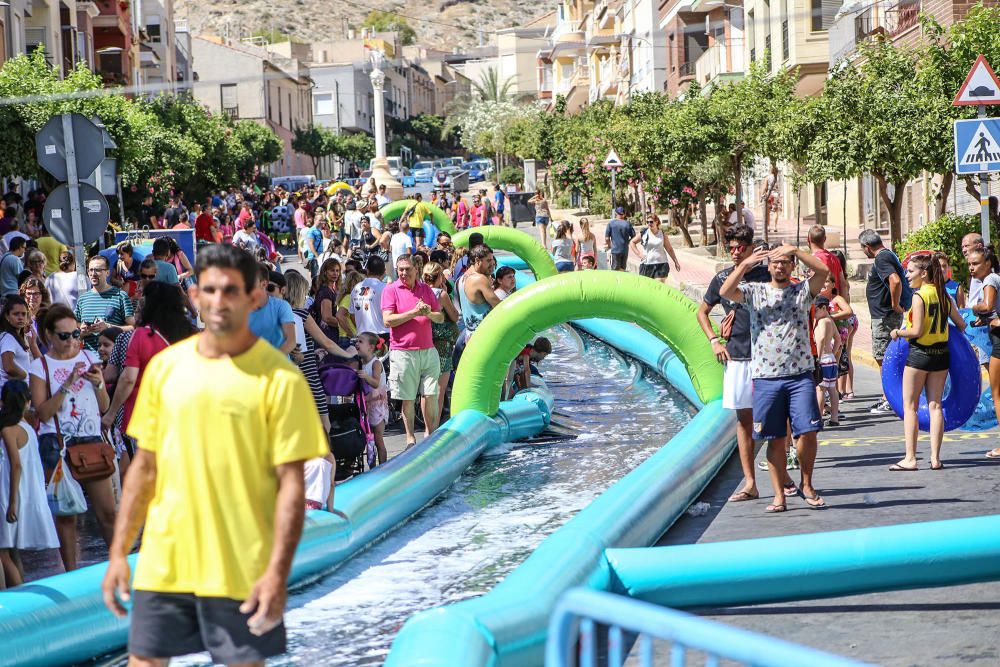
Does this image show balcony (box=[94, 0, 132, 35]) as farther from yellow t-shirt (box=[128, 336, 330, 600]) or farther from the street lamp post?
yellow t-shirt (box=[128, 336, 330, 600])

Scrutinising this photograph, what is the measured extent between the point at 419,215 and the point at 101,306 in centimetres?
1807

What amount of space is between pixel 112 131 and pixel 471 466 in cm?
1863

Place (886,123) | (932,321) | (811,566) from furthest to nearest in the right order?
1. (886,123)
2. (932,321)
3. (811,566)

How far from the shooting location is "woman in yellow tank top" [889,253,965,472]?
379 inches

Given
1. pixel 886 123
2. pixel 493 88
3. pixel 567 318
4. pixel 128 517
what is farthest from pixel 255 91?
pixel 128 517

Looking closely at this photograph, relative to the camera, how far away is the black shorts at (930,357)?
966cm

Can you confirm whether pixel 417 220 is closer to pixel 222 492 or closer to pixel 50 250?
pixel 50 250

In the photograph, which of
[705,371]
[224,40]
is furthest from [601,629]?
[224,40]

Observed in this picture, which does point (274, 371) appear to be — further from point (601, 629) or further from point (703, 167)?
point (703, 167)

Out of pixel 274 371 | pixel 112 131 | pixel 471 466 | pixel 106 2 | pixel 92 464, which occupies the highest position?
pixel 106 2

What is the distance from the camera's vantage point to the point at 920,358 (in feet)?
31.8

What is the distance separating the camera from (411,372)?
1125 centimetres

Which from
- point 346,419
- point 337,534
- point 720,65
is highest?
point 720,65

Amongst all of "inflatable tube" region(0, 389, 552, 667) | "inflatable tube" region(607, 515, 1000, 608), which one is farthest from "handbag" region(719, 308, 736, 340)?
"inflatable tube" region(607, 515, 1000, 608)
